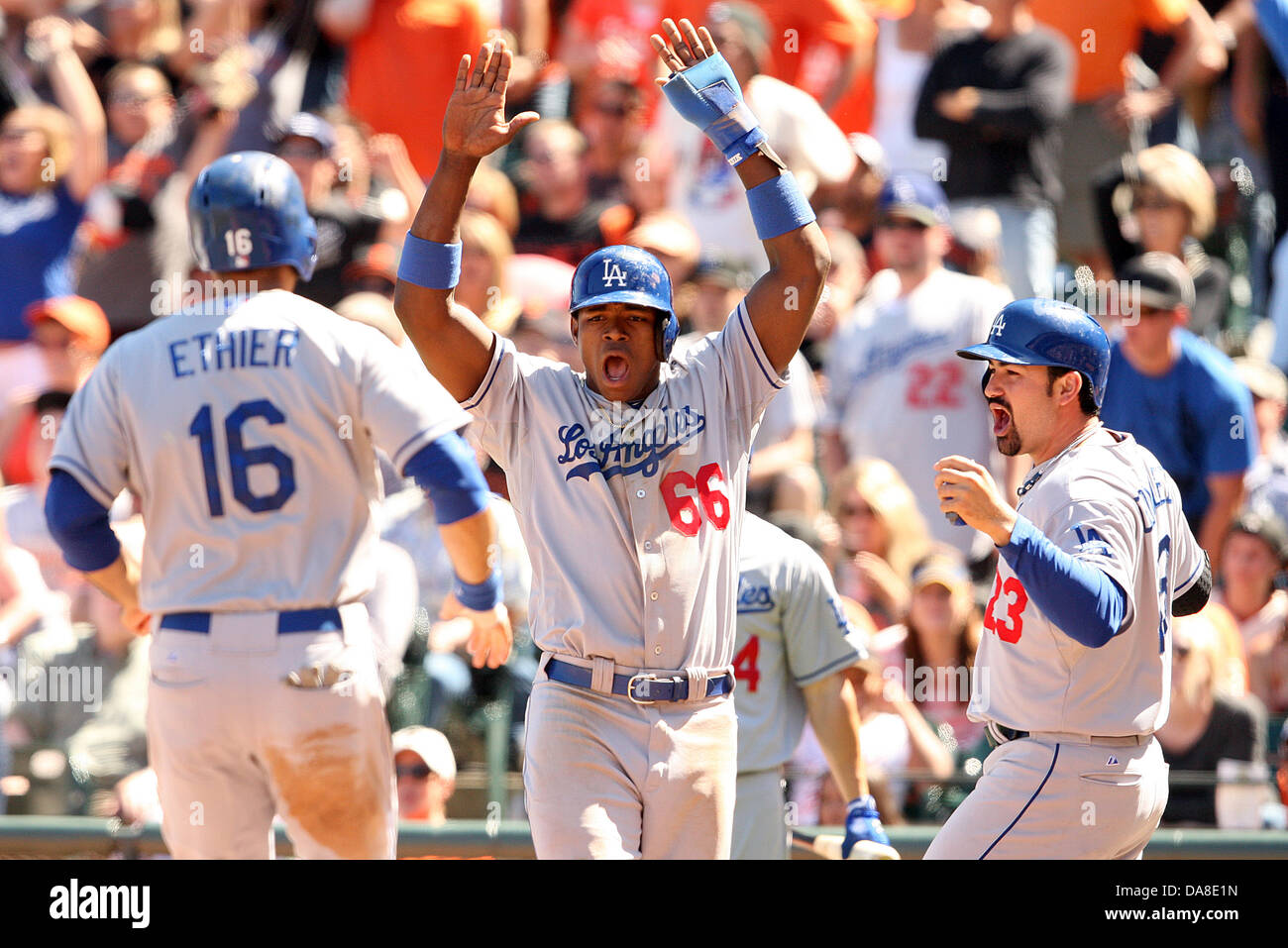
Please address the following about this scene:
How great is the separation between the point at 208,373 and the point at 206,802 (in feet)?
3.45

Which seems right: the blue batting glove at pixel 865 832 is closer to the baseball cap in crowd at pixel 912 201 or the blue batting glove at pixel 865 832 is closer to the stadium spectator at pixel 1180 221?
the baseball cap in crowd at pixel 912 201

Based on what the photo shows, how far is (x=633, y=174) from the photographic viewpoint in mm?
8820

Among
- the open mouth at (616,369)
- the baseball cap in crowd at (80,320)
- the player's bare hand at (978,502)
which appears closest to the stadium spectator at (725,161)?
the baseball cap in crowd at (80,320)

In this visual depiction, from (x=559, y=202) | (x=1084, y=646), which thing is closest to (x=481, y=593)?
(x=1084, y=646)

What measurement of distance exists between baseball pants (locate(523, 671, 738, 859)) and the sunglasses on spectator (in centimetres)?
382

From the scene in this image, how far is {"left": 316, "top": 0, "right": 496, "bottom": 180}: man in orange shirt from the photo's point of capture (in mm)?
9320

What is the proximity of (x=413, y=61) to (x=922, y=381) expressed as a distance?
3399 mm

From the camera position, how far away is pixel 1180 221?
7.94 meters

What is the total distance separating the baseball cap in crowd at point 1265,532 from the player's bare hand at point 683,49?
3.53 m

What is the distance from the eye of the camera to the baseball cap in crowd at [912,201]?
769 centimetres

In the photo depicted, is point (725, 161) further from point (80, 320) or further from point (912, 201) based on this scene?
point (80, 320)

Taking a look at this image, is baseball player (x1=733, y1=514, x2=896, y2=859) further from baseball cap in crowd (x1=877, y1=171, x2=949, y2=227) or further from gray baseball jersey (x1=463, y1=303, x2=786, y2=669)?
baseball cap in crowd (x1=877, y1=171, x2=949, y2=227)
